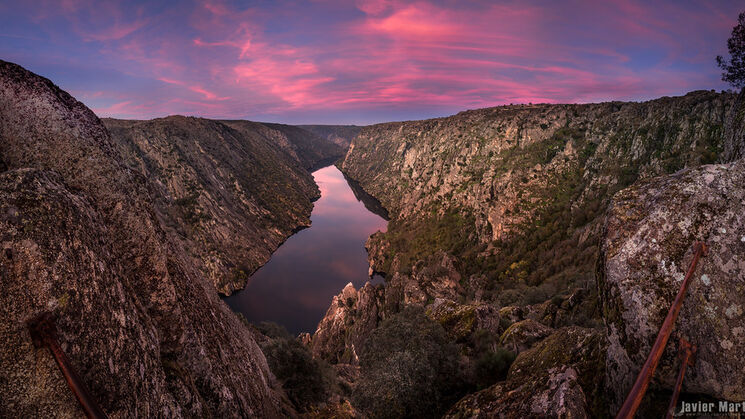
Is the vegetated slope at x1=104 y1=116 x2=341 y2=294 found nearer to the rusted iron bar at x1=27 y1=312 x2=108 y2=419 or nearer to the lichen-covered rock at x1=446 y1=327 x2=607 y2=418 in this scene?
the rusted iron bar at x1=27 y1=312 x2=108 y2=419

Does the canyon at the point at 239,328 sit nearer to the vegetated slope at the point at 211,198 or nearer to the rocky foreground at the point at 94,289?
the rocky foreground at the point at 94,289

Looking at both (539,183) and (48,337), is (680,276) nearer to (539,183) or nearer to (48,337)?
(48,337)

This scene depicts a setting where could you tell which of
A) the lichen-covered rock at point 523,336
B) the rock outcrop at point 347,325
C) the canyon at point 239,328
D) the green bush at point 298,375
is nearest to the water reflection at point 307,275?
the rock outcrop at point 347,325

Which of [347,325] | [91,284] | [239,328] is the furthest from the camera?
[347,325]

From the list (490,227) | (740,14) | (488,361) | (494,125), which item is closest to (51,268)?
(488,361)

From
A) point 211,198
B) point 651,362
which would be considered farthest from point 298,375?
point 211,198

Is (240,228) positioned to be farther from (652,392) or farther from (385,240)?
(652,392)
